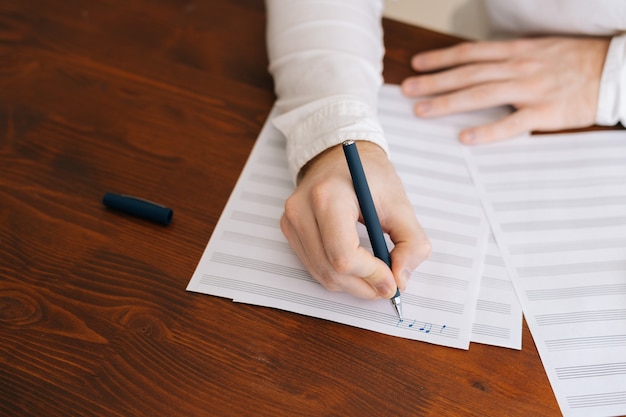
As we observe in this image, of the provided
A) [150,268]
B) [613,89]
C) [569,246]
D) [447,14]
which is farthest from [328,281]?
[447,14]

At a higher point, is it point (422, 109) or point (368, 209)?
point (422, 109)

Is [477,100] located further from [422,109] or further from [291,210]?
[291,210]

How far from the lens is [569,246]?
29.0 inches

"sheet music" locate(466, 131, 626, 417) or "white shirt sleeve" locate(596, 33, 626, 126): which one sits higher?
"white shirt sleeve" locate(596, 33, 626, 126)

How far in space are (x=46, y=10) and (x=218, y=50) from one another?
28 cm

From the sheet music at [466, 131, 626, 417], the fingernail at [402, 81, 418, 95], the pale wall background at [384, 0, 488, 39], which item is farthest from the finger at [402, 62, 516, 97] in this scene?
the pale wall background at [384, 0, 488, 39]

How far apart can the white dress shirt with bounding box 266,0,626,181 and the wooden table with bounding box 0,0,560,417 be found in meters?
A: 0.06

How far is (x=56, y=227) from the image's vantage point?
2.33 feet

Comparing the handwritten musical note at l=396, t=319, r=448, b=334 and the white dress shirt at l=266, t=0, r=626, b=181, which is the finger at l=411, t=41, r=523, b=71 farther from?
the handwritten musical note at l=396, t=319, r=448, b=334

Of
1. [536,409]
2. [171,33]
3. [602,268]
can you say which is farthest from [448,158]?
[171,33]

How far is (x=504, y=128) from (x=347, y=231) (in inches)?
13.8

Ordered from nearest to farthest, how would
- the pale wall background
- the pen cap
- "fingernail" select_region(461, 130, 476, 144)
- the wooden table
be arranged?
the wooden table → the pen cap → "fingernail" select_region(461, 130, 476, 144) → the pale wall background

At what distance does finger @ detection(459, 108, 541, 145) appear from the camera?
85cm

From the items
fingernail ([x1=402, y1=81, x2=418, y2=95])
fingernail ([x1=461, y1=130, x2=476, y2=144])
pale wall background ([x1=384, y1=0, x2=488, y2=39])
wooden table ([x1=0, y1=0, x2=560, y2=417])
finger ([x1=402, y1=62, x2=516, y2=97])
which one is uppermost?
pale wall background ([x1=384, y1=0, x2=488, y2=39])
